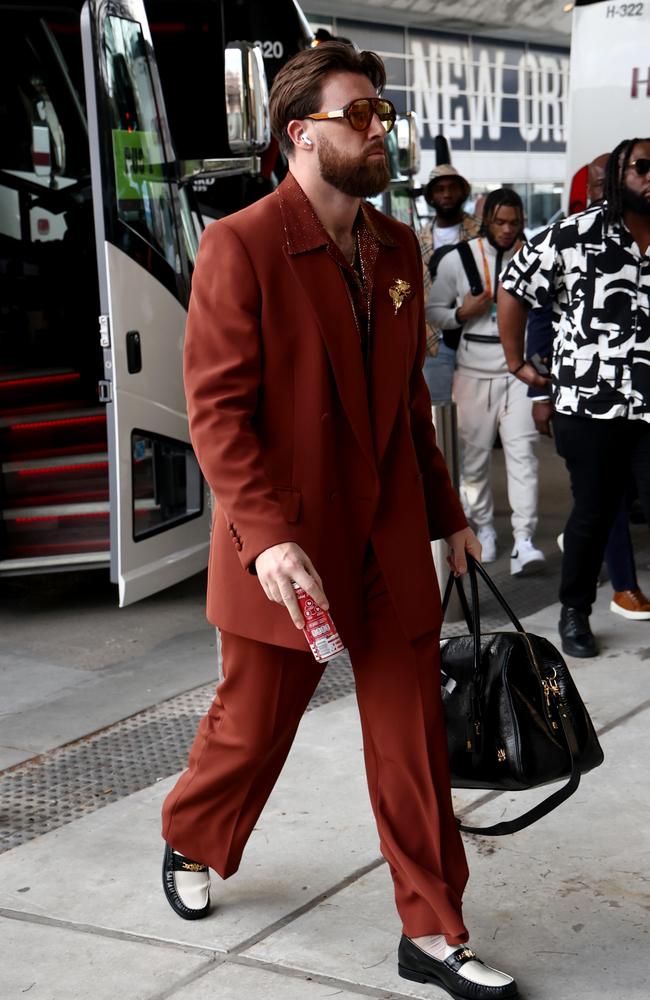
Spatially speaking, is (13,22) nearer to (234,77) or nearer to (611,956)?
(234,77)

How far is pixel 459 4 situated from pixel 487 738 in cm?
2302

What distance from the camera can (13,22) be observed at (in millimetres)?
7809

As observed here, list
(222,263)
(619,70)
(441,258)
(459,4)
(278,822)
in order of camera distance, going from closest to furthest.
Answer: (222,263) → (278,822) → (441,258) → (619,70) → (459,4)

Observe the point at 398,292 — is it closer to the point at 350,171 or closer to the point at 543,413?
the point at 350,171

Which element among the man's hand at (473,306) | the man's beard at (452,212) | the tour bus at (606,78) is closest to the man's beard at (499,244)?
the man's hand at (473,306)

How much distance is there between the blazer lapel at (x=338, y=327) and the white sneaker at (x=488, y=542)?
4665 millimetres

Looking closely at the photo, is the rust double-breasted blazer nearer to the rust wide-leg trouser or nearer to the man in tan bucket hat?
→ the rust wide-leg trouser

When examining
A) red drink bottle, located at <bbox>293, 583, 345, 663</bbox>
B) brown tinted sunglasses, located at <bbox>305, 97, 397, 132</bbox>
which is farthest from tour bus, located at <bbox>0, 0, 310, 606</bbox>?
red drink bottle, located at <bbox>293, 583, 345, 663</bbox>

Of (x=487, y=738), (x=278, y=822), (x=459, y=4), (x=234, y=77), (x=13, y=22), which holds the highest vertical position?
(x=459, y=4)

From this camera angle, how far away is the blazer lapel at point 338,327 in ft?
9.43

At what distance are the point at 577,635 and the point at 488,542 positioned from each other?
2024mm

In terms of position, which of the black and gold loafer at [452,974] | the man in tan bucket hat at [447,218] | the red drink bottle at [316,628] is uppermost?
the man in tan bucket hat at [447,218]

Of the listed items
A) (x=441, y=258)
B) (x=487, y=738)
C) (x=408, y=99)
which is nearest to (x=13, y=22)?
(x=441, y=258)

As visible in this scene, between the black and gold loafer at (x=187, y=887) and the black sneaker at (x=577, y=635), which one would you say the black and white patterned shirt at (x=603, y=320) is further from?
the black and gold loafer at (x=187, y=887)
